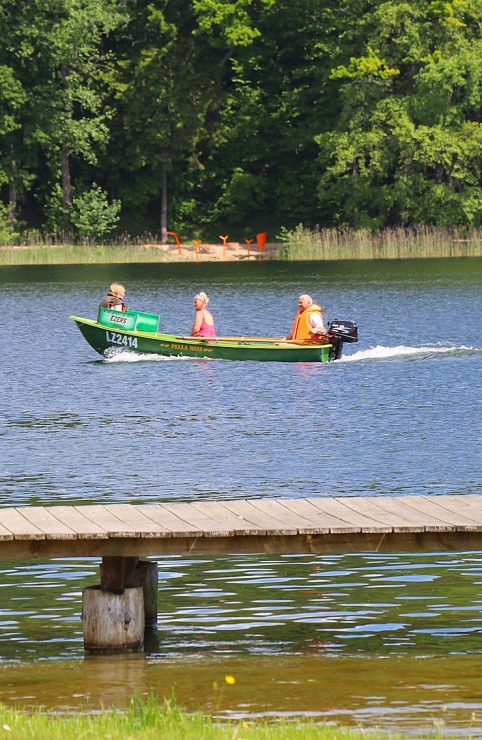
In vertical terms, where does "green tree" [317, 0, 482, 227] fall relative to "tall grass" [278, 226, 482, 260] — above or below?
above

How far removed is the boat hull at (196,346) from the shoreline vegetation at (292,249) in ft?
119

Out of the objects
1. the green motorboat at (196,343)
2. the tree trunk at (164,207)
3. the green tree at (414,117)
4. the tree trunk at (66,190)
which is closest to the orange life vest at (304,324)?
the green motorboat at (196,343)

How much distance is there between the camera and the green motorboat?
96.1 ft

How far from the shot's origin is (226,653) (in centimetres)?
1005

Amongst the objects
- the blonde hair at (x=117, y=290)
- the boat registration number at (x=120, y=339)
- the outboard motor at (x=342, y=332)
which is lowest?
the boat registration number at (x=120, y=339)

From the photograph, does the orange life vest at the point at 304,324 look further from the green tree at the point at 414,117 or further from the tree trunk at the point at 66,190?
the tree trunk at the point at 66,190

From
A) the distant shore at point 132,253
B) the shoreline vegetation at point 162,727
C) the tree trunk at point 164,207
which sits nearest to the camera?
the shoreline vegetation at point 162,727

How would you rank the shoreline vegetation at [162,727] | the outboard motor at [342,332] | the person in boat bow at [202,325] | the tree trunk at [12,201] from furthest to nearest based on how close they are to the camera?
the tree trunk at [12,201] < the person in boat bow at [202,325] < the outboard motor at [342,332] < the shoreline vegetation at [162,727]

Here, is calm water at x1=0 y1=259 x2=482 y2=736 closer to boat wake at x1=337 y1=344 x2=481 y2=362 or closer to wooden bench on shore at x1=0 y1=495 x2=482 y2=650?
boat wake at x1=337 y1=344 x2=481 y2=362

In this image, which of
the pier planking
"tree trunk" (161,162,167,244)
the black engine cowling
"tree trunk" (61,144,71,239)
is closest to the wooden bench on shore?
the pier planking

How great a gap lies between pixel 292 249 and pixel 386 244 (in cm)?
508

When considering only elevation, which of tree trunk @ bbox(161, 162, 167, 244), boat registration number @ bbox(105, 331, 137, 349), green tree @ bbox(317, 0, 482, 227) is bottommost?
boat registration number @ bbox(105, 331, 137, 349)

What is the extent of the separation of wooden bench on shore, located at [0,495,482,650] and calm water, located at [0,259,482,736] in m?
0.28

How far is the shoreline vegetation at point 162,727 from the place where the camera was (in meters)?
7.44
